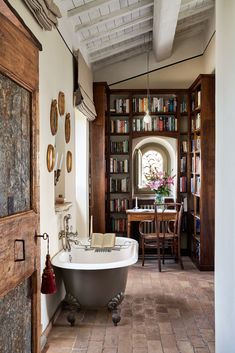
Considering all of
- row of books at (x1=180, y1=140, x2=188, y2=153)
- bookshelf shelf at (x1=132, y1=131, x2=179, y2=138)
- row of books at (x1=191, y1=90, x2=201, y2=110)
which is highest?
row of books at (x1=191, y1=90, x2=201, y2=110)

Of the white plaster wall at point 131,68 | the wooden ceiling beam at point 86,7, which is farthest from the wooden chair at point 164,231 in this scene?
the wooden ceiling beam at point 86,7

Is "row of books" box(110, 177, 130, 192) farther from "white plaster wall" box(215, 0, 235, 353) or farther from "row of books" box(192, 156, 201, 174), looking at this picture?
"white plaster wall" box(215, 0, 235, 353)

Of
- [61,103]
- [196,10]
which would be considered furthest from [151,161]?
[61,103]

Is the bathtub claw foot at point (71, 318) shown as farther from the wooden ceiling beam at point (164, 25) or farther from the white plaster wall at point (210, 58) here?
the white plaster wall at point (210, 58)

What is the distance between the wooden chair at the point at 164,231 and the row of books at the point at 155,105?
5.52ft

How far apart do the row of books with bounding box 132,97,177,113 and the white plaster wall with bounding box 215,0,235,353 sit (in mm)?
4263

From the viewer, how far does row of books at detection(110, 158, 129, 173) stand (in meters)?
6.79

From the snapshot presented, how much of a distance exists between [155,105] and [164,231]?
2182mm

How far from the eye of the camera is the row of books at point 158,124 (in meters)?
6.72

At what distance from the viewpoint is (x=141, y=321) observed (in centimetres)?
377

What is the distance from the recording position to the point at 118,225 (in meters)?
6.75

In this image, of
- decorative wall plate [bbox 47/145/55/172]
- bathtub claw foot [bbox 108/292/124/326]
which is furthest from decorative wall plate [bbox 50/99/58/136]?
bathtub claw foot [bbox 108/292/124/326]

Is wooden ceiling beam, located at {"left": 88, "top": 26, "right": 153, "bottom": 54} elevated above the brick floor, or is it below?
above

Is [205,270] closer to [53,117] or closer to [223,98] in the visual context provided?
[53,117]
